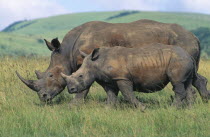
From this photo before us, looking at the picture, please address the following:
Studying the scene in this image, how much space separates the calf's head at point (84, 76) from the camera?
7.98 m

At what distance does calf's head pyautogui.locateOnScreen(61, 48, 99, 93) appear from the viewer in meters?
7.98

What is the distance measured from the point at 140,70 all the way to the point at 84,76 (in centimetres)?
100

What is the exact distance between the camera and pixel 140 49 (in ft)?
26.2

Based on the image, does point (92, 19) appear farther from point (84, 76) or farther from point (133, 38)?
point (84, 76)

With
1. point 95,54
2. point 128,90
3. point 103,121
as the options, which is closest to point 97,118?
point 103,121

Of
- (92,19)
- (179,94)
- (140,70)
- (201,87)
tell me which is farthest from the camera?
(92,19)

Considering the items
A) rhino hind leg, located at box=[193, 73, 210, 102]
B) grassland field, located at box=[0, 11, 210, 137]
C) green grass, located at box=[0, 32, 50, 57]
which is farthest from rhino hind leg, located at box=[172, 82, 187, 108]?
green grass, located at box=[0, 32, 50, 57]

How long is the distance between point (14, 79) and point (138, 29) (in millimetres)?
4149

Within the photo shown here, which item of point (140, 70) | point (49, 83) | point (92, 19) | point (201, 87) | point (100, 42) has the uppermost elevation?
point (100, 42)

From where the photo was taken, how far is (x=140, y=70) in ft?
25.6

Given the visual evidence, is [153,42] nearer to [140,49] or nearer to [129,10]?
[140,49]

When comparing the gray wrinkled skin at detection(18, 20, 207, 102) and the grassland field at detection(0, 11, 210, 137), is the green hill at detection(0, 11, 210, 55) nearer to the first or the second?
the gray wrinkled skin at detection(18, 20, 207, 102)

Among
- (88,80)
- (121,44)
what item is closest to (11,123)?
(88,80)

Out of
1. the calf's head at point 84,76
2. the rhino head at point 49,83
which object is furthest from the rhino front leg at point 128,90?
the rhino head at point 49,83
